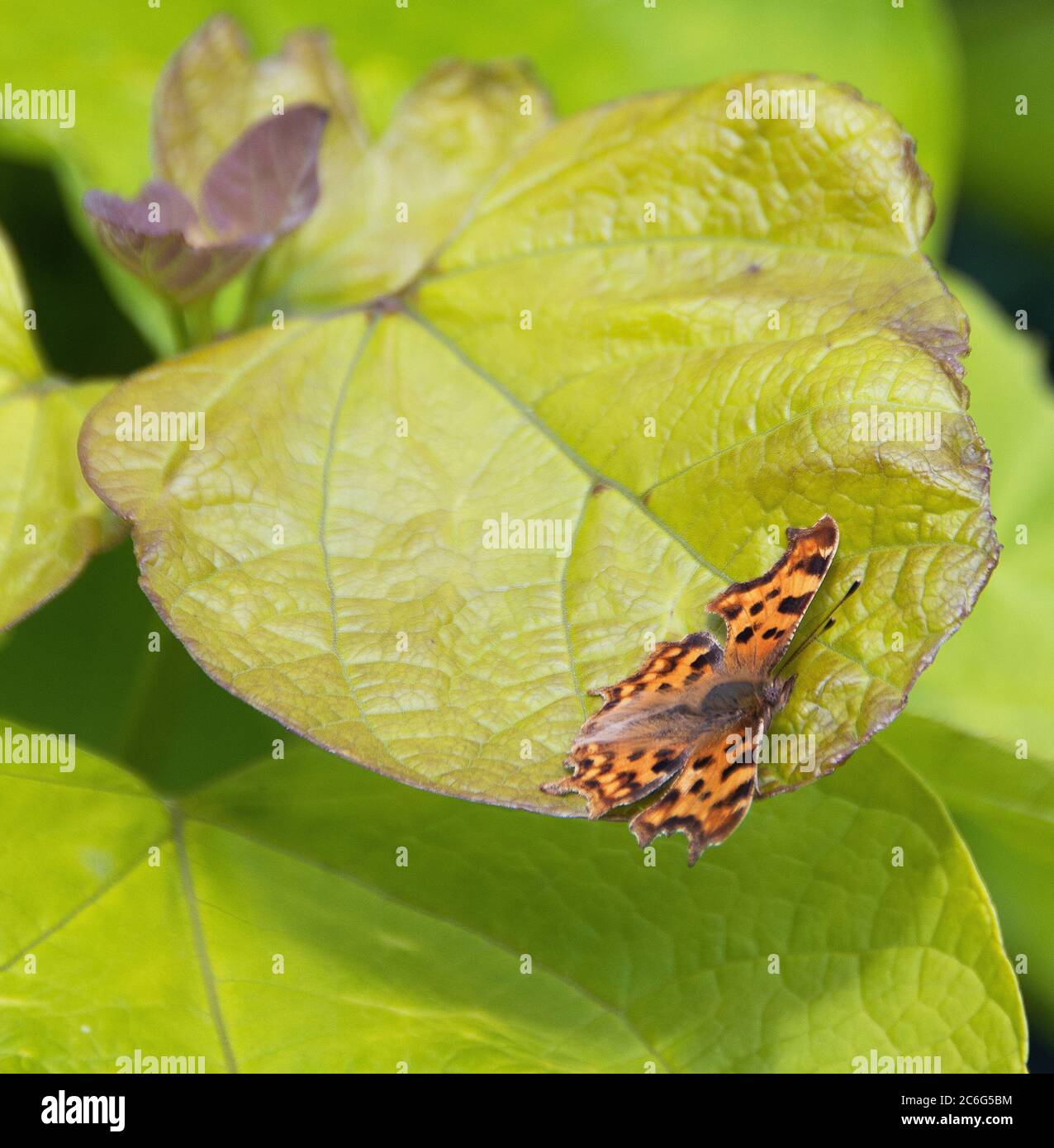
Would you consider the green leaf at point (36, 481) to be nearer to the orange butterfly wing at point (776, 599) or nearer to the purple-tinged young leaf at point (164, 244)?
the purple-tinged young leaf at point (164, 244)

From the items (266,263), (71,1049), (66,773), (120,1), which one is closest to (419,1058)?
(71,1049)

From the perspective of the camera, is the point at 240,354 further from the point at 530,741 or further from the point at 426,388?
the point at 530,741

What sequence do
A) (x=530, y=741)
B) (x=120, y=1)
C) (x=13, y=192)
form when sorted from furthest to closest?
1. (x=13, y=192)
2. (x=120, y=1)
3. (x=530, y=741)

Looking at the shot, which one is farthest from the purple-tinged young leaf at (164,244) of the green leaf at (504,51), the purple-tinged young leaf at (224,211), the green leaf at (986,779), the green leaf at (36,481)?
the green leaf at (986,779)

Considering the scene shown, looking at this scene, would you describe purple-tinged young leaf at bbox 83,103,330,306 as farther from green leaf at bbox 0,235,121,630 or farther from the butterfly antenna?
the butterfly antenna

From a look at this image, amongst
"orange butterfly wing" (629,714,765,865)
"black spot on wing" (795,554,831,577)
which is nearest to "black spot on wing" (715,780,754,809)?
"orange butterfly wing" (629,714,765,865)

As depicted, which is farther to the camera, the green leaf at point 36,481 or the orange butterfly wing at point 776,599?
the green leaf at point 36,481
